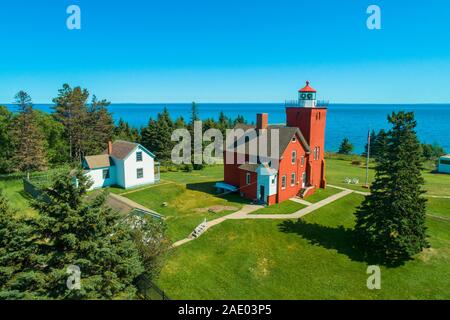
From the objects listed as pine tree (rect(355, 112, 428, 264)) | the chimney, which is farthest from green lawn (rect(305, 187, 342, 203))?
pine tree (rect(355, 112, 428, 264))

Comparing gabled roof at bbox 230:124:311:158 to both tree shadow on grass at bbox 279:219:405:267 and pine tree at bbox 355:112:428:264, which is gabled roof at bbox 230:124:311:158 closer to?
tree shadow on grass at bbox 279:219:405:267

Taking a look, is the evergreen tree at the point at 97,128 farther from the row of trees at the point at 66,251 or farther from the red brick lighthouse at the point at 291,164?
the row of trees at the point at 66,251

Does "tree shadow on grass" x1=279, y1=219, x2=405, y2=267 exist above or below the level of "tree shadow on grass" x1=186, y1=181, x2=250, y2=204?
below

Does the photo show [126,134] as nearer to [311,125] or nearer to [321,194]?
[311,125]

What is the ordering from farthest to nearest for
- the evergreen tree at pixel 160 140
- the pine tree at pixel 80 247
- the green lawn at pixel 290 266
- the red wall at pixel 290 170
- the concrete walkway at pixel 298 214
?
the evergreen tree at pixel 160 140
the red wall at pixel 290 170
the concrete walkway at pixel 298 214
the green lawn at pixel 290 266
the pine tree at pixel 80 247

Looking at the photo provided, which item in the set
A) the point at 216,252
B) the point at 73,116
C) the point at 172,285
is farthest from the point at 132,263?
the point at 73,116

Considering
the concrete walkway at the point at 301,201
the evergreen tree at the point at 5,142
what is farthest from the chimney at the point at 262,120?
the evergreen tree at the point at 5,142
